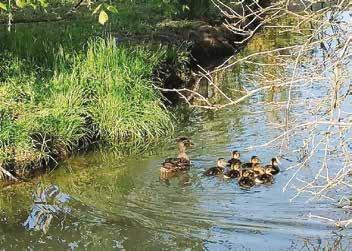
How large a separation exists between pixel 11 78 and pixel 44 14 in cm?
939

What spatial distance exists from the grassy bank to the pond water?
35 cm

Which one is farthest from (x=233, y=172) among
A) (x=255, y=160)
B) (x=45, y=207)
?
(x=45, y=207)

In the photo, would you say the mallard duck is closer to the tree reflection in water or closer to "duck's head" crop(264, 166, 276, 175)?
"duck's head" crop(264, 166, 276, 175)

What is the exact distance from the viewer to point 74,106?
9664mm

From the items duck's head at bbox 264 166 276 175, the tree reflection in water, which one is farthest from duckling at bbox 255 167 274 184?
the tree reflection in water

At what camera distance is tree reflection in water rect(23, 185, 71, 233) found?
24.2 ft

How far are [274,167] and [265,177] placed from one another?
0.29 meters

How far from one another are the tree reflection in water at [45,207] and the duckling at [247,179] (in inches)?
78.8

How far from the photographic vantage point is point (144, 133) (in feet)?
33.2

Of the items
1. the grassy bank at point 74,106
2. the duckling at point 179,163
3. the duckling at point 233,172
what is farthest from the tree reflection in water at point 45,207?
the duckling at point 233,172

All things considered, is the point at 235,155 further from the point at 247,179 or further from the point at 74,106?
the point at 74,106

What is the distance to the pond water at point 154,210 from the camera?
679 centimetres

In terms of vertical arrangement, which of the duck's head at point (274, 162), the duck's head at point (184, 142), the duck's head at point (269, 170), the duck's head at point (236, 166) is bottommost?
the duck's head at point (184, 142)

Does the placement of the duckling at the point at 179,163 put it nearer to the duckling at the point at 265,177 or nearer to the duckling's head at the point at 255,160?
the duckling's head at the point at 255,160
